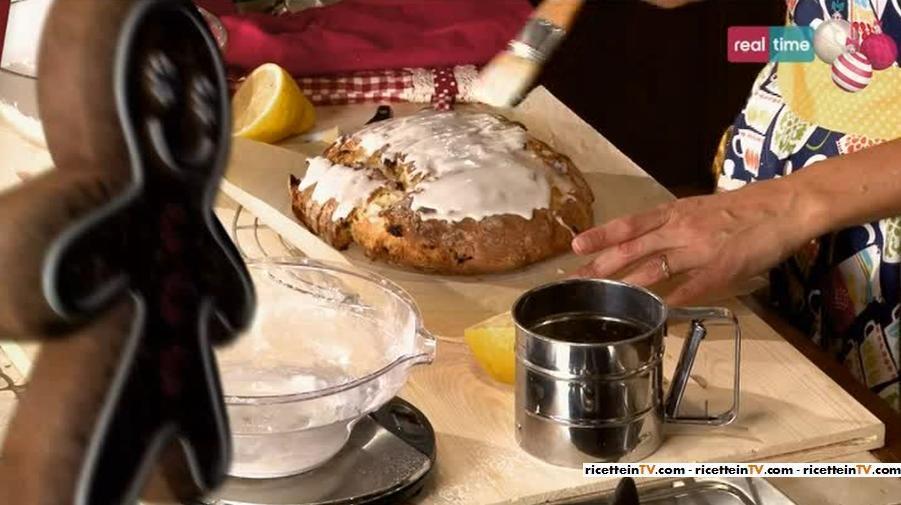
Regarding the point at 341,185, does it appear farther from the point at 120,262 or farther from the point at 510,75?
the point at 120,262

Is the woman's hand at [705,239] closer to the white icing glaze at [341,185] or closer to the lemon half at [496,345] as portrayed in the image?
the lemon half at [496,345]

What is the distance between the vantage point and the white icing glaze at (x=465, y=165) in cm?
140

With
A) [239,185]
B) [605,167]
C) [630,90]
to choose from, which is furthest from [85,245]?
[630,90]

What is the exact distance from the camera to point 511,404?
3.73 feet

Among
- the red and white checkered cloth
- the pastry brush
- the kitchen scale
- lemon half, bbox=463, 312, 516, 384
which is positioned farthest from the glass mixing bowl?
the red and white checkered cloth

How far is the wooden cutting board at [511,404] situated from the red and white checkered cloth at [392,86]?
37 cm

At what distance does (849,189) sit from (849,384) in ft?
0.74

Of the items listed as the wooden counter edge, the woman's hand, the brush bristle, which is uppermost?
the brush bristle

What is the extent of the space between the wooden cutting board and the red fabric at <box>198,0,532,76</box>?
410mm

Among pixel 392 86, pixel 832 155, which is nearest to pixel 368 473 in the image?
pixel 832 155

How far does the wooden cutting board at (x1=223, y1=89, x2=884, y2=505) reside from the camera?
103 cm

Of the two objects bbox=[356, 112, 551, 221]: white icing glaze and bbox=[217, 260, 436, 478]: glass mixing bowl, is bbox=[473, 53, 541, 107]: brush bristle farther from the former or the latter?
bbox=[217, 260, 436, 478]: glass mixing bowl

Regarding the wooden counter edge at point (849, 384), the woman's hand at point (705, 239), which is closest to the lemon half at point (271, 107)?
the woman's hand at point (705, 239)

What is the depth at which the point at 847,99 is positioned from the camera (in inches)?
Answer: 58.0
